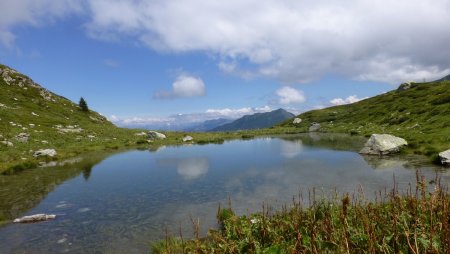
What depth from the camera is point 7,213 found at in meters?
21.9

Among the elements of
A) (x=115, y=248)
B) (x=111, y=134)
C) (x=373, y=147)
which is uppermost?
(x=111, y=134)

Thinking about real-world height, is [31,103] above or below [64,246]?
above

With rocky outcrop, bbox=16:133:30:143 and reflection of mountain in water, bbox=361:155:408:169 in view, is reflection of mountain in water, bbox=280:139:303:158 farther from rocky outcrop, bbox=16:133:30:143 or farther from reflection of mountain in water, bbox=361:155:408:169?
rocky outcrop, bbox=16:133:30:143

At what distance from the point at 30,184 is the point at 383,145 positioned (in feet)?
119

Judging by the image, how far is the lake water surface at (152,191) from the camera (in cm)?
1712

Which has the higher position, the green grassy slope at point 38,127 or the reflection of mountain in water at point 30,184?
the green grassy slope at point 38,127

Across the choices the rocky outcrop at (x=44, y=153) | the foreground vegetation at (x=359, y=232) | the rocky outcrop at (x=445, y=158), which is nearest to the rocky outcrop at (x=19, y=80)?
the rocky outcrop at (x=44, y=153)

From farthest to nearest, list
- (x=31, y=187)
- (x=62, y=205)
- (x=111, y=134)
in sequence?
A: (x=111, y=134) → (x=31, y=187) → (x=62, y=205)

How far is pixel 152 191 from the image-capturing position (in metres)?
26.7

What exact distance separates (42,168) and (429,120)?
59.2 metres

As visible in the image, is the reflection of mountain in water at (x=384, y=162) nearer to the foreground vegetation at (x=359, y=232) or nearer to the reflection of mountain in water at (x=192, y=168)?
the reflection of mountain in water at (x=192, y=168)

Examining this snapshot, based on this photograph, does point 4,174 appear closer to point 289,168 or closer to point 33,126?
point 289,168

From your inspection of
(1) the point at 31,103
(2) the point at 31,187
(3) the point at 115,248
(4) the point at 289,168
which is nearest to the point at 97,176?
(2) the point at 31,187

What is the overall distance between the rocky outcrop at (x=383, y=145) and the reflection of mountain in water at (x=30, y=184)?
101 feet
